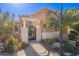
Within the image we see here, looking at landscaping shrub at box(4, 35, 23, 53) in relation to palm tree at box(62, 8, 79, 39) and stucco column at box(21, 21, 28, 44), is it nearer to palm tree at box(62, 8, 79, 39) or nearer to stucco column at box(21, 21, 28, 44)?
stucco column at box(21, 21, 28, 44)

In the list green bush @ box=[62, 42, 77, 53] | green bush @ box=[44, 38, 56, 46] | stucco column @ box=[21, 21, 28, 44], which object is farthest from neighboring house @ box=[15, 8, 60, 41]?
green bush @ box=[62, 42, 77, 53]

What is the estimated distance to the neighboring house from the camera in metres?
10.2

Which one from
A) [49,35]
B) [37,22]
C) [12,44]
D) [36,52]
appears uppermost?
[37,22]

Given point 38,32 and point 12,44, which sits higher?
point 38,32

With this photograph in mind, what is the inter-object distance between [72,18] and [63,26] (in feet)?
0.71

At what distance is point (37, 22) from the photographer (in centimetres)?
1027

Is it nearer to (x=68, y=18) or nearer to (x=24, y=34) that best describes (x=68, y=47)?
(x=68, y=18)

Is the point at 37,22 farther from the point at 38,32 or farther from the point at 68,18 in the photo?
the point at 68,18

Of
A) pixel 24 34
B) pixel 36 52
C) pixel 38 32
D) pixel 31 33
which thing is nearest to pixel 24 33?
pixel 24 34

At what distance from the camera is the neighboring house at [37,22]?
10.2 m

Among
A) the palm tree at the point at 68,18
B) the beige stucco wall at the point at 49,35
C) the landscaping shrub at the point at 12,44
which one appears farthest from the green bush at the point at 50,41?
the landscaping shrub at the point at 12,44

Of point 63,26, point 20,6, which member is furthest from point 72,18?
point 20,6

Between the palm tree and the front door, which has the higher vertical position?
the palm tree

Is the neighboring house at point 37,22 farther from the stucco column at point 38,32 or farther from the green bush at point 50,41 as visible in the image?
the green bush at point 50,41
